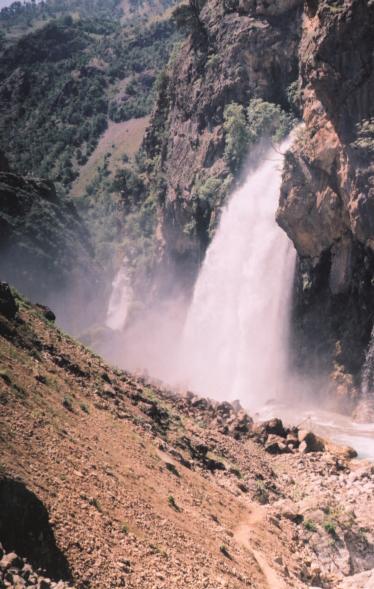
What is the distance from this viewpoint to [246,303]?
48.4 metres

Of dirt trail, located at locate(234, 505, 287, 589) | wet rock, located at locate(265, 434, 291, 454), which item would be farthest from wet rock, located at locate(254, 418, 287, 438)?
dirt trail, located at locate(234, 505, 287, 589)

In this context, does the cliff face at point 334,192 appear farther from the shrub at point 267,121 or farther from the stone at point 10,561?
the stone at point 10,561

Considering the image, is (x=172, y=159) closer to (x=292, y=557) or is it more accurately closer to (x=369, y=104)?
(x=369, y=104)

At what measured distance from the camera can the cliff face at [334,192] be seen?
34656mm

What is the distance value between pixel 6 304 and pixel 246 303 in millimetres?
28687

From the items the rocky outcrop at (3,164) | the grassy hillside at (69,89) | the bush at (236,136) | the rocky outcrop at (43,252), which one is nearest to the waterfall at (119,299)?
the rocky outcrop at (43,252)

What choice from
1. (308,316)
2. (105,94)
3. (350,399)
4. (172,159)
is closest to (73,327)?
(172,159)

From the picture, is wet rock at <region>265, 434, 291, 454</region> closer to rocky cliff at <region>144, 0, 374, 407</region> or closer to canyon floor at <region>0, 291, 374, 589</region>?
canyon floor at <region>0, 291, 374, 589</region>

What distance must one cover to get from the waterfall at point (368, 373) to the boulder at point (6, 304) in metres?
20.1

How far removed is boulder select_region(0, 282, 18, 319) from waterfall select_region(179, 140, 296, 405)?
77.8 feet

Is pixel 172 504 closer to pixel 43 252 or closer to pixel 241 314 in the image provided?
pixel 241 314

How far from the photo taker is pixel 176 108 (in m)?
71.4

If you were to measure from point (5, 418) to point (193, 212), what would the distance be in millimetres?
49683

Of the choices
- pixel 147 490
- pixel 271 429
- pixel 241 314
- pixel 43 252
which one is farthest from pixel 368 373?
pixel 43 252
